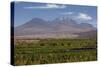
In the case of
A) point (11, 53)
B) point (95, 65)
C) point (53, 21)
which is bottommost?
point (95, 65)

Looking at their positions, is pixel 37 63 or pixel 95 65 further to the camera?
pixel 95 65

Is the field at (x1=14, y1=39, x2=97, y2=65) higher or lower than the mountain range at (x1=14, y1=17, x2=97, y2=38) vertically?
lower

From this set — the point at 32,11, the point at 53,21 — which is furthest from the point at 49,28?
the point at 32,11

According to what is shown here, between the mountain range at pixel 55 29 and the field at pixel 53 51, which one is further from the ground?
the mountain range at pixel 55 29
